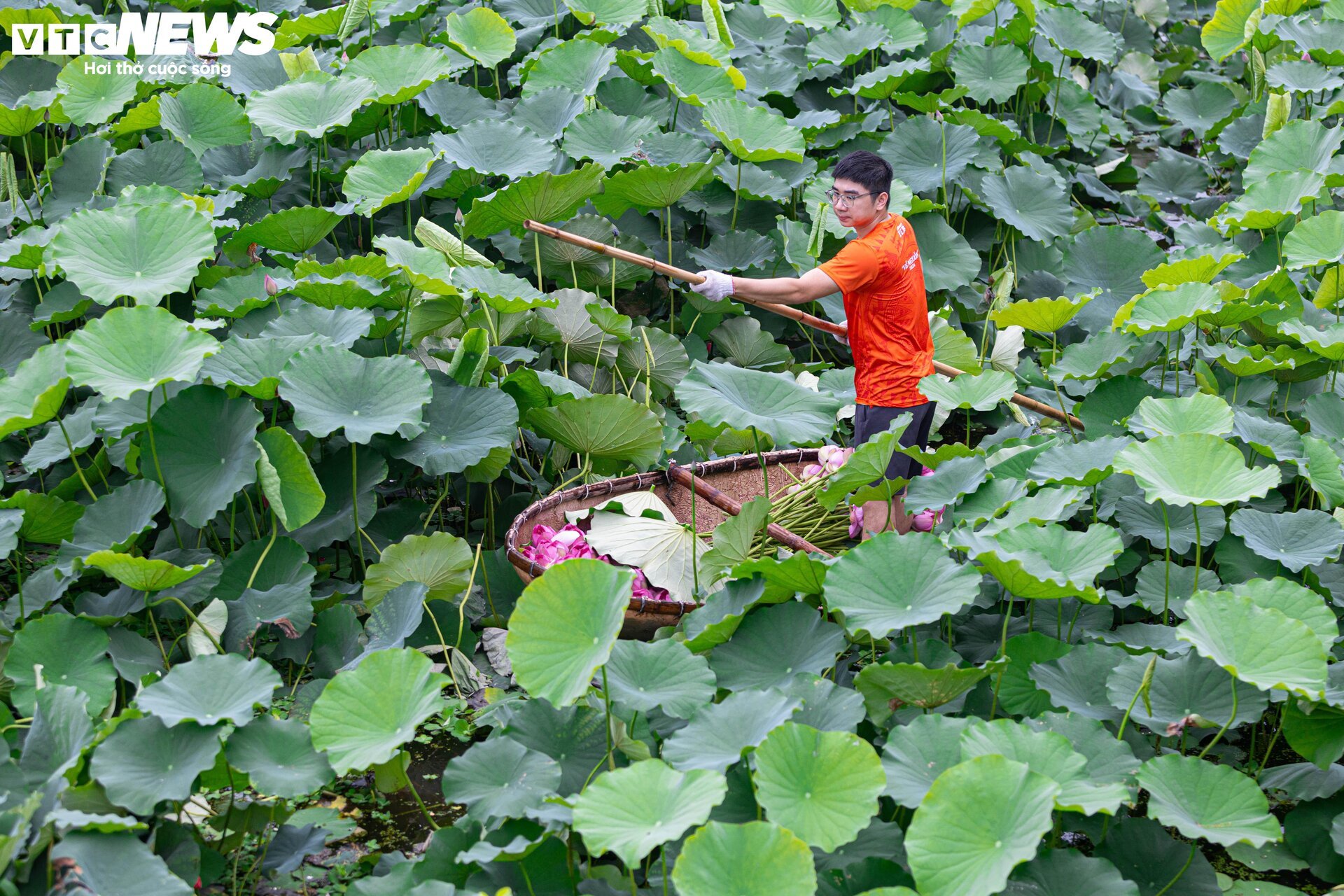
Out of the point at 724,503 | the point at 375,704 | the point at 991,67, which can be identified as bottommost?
the point at 724,503

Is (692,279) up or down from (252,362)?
up

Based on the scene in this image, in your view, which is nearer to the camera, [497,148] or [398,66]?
[497,148]

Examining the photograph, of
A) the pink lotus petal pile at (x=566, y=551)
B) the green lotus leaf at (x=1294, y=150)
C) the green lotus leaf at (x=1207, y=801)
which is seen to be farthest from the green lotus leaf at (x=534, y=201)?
the green lotus leaf at (x=1294, y=150)

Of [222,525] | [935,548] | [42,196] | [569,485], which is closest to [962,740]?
[935,548]

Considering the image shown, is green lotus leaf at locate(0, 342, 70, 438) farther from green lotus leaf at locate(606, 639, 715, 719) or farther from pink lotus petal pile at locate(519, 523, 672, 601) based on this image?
green lotus leaf at locate(606, 639, 715, 719)

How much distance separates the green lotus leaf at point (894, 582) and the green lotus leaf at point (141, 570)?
1337 mm

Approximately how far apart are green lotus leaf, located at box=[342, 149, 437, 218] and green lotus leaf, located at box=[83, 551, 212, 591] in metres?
1.56

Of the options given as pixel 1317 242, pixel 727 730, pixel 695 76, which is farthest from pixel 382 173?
pixel 1317 242

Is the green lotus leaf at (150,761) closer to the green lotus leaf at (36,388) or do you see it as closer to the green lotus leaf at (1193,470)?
the green lotus leaf at (36,388)

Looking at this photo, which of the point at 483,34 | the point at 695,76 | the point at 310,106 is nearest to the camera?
the point at 310,106

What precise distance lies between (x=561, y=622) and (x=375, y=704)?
0.37 m

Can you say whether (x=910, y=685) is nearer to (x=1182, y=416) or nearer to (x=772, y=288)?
(x=1182, y=416)

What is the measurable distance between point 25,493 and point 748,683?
1.75 meters

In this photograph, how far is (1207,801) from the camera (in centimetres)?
212
